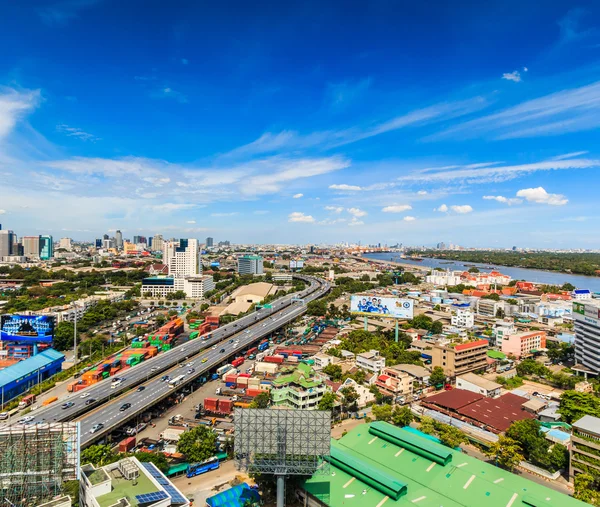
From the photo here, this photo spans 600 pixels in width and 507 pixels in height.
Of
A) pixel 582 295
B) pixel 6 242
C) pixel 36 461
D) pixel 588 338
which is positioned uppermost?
pixel 6 242

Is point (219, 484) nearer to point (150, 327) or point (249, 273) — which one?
point (150, 327)

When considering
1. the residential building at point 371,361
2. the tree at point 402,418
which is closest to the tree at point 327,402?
the tree at point 402,418

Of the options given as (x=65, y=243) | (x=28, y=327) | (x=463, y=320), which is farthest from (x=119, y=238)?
(x=463, y=320)

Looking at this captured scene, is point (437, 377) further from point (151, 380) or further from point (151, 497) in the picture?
point (151, 497)

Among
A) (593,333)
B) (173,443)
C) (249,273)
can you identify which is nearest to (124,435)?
(173,443)

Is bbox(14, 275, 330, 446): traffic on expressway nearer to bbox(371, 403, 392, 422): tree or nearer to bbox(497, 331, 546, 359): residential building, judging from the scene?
bbox(371, 403, 392, 422): tree

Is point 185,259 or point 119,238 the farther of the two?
point 119,238

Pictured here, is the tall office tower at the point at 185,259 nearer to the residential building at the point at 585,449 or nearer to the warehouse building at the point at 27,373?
the warehouse building at the point at 27,373
